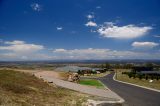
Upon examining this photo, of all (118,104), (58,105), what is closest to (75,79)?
(118,104)

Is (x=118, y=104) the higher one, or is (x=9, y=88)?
(x=9, y=88)

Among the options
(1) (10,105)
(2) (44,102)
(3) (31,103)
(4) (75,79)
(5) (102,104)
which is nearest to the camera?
(1) (10,105)

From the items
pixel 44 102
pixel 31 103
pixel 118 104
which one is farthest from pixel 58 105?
pixel 118 104

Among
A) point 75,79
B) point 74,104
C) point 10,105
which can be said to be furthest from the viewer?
point 75,79

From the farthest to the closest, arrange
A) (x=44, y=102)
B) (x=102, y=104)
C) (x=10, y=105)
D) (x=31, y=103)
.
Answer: (x=102, y=104), (x=44, y=102), (x=31, y=103), (x=10, y=105)

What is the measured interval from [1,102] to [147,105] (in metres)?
12.5

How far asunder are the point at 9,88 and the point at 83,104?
243 inches

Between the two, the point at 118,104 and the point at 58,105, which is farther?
the point at 118,104

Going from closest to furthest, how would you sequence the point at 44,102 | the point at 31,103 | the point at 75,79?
the point at 31,103, the point at 44,102, the point at 75,79

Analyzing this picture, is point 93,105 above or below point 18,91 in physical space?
below

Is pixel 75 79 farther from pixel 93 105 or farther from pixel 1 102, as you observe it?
pixel 1 102

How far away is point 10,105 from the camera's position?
13.6 meters

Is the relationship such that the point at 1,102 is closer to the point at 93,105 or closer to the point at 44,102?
the point at 44,102

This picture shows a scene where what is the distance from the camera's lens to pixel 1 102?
13.7m
